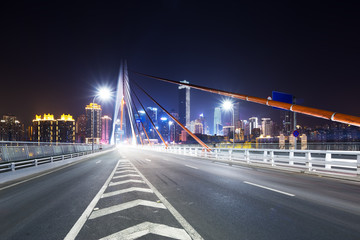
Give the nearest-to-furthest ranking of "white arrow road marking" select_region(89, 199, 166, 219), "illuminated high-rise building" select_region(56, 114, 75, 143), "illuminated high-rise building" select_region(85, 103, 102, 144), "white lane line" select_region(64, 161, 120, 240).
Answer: "white lane line" select_region(64, 161, 120, 240)
"white arrow road marking" select_region(89, 199, 166, 219)
"illuminated high-rise building" select_region(85, 103, 102, 144)
"illuminated high-rise building" select_region(56, 114, 75, 143)

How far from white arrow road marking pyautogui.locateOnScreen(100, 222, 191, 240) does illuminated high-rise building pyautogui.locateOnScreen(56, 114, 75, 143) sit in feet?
549

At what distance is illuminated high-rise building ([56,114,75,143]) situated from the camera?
15362cm

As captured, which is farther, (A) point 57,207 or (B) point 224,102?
(B) point 224,102

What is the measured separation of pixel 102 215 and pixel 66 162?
689 inches

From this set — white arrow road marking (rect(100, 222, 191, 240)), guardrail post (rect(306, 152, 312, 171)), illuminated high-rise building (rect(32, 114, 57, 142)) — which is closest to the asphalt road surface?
white arrow road marking (rect(100, 222, 191, 240))

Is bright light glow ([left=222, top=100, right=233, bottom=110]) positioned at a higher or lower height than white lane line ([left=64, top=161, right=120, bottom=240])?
higher

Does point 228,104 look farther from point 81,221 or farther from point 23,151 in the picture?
point 81,221

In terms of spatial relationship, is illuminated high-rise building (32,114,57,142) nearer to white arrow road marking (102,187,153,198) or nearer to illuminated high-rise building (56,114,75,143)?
illuminated high-rise building (56,114,75,143)

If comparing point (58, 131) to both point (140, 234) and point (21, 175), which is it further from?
point (140, 234)

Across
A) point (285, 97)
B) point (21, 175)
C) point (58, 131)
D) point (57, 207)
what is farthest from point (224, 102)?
point (58, 131)

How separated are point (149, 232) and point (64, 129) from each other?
18053 cm

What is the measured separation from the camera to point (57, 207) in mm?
5859

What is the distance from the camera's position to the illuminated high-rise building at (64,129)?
154m

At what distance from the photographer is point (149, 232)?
405 cm
